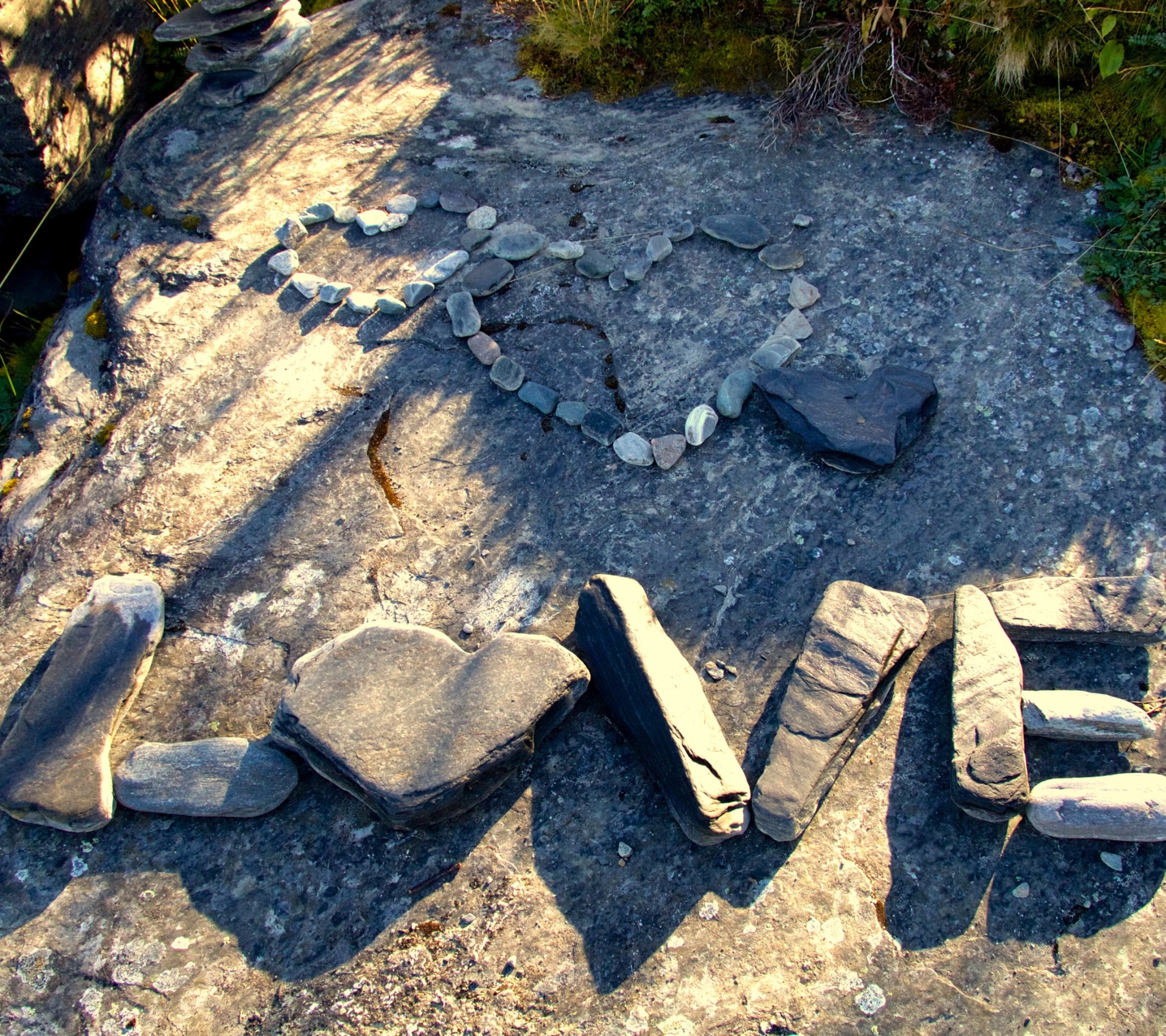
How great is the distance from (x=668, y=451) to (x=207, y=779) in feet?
6.60

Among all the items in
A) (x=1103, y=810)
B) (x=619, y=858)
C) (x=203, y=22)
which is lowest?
(x=1103, y=810)

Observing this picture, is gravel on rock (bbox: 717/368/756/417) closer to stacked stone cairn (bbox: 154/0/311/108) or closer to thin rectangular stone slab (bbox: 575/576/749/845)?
thin rectangular stone slab (bbox: 575/576/749/845)

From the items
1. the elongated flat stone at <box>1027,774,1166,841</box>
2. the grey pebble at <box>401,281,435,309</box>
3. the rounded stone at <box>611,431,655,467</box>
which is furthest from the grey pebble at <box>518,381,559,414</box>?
the elongated flat stone at <box>1027,774,1166,841</box>

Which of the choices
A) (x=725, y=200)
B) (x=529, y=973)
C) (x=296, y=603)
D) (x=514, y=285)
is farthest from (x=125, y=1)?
(x=529, y=973)

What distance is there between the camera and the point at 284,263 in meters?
3.86

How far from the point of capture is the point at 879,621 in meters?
2.76

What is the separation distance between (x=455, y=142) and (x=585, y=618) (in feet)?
9.57

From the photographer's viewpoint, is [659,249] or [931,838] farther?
[659,249]

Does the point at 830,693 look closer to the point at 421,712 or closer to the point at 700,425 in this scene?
the point at 700,425

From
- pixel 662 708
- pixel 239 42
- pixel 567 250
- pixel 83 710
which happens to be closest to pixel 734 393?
pixel 567 250

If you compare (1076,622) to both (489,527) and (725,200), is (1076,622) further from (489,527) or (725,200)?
(725,200)

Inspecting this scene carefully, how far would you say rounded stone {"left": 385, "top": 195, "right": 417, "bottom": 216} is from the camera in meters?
4.06

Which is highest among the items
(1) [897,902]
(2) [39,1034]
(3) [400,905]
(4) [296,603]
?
(4) [296,603]

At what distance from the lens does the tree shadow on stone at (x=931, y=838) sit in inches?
95.2
